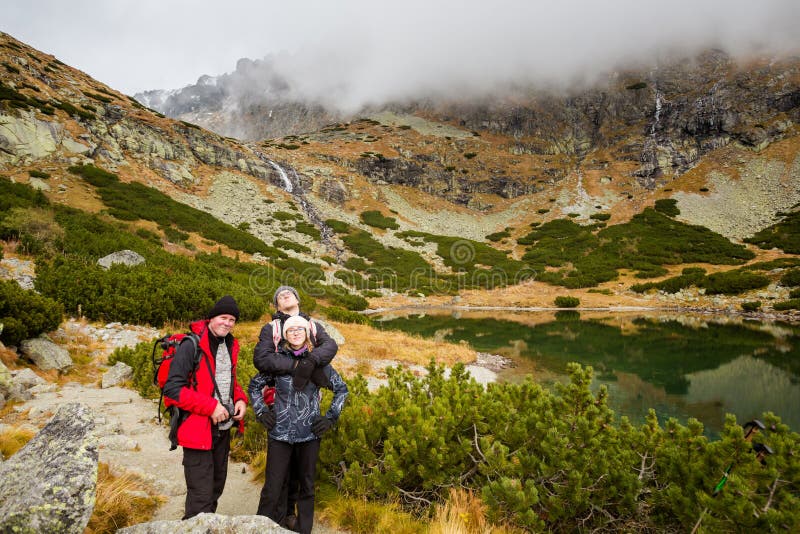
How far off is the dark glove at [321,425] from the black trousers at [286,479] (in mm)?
234

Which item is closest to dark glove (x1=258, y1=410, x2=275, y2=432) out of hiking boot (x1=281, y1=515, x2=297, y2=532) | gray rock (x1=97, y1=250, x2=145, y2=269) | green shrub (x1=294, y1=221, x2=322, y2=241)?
hiking boot (x1=281, y1=515, x2=297, y2=532)

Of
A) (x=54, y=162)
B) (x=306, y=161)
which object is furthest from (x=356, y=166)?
(x=54, y=162)

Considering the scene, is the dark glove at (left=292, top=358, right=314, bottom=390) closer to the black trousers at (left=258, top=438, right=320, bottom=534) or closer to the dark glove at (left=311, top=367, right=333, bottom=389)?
the dark glove at (left=311, top=367, right=333, bottom=389)

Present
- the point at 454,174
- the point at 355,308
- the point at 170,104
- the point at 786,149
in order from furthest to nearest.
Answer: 1. the point at 170,104
2. the point at 454,174
3. the point at 786,149
4. the point at 355,308

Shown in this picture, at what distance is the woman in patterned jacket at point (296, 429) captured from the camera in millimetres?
3566

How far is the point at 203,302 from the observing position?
1405cm

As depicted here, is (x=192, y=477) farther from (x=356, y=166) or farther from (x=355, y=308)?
(x=356, y=166)

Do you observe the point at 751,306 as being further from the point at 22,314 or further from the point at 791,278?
the point at 22,314

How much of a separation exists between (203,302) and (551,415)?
1361 cm

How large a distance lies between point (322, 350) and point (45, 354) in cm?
900

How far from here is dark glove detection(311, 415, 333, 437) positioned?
141 inches

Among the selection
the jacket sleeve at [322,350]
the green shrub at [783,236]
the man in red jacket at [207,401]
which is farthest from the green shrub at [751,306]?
the man in red jacket at [207,401]

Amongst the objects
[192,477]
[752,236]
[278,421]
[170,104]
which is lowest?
[192,477]

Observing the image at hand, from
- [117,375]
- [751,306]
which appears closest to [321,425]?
[117,375]
